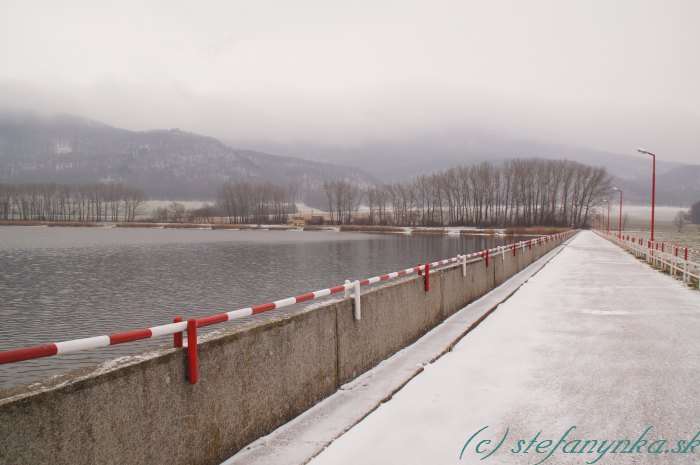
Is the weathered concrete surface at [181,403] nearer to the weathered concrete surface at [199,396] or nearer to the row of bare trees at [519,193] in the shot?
the weathered concrete surface at [199,396]

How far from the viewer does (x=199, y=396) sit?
452cm

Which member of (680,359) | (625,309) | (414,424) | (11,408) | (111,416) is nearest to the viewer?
(11,408)

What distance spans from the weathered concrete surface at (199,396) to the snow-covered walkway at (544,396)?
85 centimetres

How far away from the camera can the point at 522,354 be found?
8672mm

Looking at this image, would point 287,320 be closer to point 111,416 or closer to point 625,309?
point 111,416

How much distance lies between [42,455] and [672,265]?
24.7m

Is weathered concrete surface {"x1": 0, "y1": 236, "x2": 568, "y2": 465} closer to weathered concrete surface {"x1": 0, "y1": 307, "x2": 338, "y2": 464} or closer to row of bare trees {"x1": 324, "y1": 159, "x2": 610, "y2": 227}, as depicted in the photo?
weathered concrete surface {"x1": 0, "y1": 307, "x2": 338, "y2": 464}

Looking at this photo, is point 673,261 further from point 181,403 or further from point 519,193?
point 519,193

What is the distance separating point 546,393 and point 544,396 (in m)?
0.14

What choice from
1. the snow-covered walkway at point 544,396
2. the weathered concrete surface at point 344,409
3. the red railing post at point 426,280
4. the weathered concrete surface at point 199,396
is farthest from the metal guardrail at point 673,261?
the weathered concrete surface at point 199,396

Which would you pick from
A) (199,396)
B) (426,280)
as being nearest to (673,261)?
(426,280)

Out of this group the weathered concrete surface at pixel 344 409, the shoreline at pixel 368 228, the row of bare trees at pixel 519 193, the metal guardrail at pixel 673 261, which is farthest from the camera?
the row of bare trees at pixel 519 193

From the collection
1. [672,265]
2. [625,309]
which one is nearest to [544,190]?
[672,265]

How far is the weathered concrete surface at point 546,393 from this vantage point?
16.4 feet
